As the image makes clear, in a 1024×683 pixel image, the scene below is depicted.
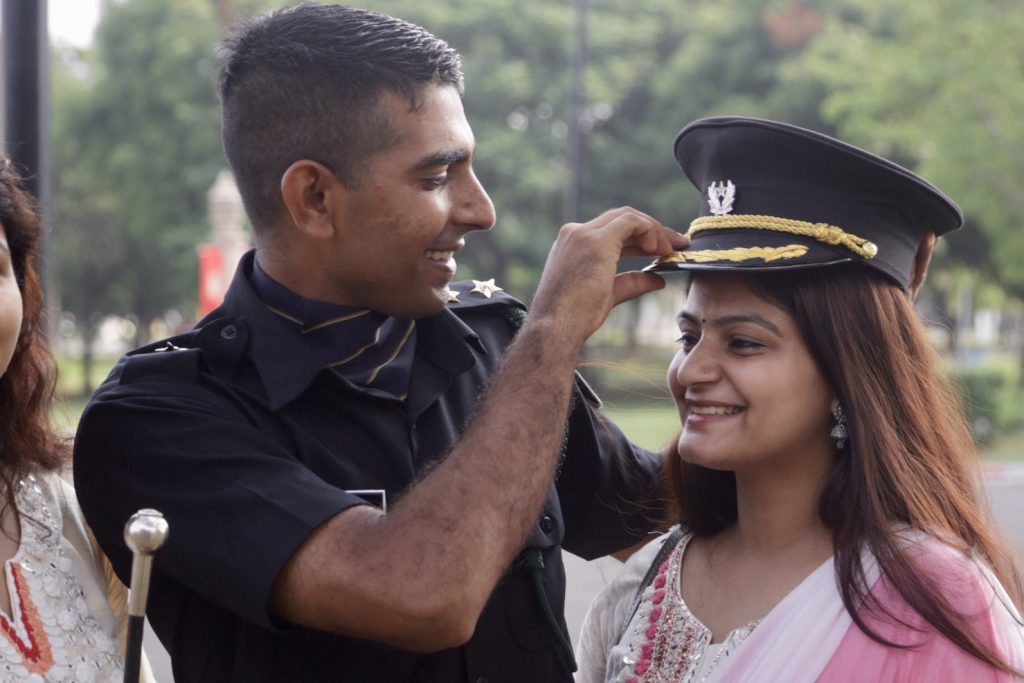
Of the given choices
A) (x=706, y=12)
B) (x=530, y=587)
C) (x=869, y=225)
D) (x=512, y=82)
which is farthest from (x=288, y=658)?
(x=706, y=12)

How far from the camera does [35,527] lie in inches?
96.1

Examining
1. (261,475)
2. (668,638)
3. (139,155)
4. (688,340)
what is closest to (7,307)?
(261,475)

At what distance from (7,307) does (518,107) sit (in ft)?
82.0

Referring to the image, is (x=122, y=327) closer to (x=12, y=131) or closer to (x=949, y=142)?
(x=949, y=142)

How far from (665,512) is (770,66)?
24.9 metres

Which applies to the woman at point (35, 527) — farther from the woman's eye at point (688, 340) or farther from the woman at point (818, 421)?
the woman's eye at point (688, 340)

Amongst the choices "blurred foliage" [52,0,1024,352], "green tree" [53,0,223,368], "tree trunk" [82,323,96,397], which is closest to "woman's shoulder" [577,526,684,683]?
"blurred foliage" [52,0,1024,352]

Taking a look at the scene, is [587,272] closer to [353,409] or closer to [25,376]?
[353,409]

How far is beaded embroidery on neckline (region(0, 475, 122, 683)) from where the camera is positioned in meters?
2.28

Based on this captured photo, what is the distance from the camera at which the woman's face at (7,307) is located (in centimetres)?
239

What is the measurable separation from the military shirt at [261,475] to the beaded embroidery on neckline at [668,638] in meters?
0.18

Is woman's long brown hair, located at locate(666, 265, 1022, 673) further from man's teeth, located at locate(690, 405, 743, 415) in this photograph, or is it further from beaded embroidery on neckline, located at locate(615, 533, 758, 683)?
beaded embroidery on neckline, located at locate(615, 533, 758, 683)

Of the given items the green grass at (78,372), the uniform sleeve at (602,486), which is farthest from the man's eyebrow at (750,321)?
the green grass at (78,372)

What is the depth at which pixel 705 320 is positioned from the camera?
249 cm
